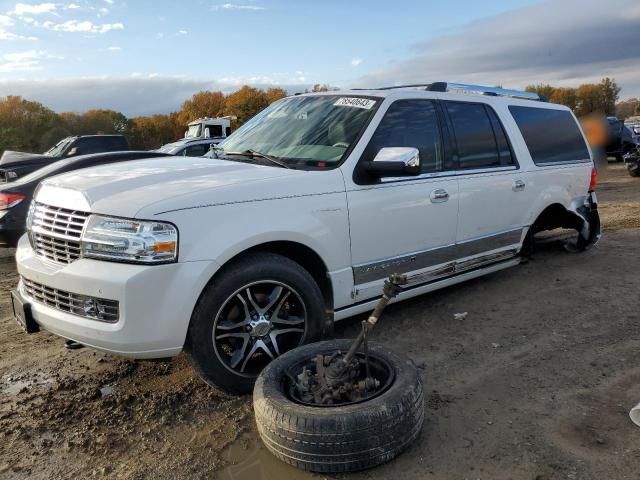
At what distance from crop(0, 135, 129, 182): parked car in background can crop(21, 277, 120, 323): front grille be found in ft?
20.1

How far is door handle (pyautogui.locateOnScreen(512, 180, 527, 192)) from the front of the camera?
16.3ft

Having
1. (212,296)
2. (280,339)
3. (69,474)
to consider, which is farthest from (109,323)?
(280,339)

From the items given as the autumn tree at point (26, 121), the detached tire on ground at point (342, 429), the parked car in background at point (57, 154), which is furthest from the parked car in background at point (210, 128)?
the autumn tree at point (26, 121)

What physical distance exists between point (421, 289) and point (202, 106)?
80.3 metres

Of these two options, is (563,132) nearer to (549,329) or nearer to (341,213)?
(549,329)

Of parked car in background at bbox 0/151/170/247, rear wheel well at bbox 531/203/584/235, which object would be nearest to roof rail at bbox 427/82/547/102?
rear wheel well at bbox 531/203/584/235

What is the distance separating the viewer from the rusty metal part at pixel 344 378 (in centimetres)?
271

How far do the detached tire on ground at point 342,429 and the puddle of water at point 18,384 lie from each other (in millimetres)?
1845

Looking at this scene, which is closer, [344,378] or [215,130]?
[344,378]

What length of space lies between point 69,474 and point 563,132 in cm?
552

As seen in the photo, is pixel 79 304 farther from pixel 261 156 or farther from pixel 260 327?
pixel 261 156

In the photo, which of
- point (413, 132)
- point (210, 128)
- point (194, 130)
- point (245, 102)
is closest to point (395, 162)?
point (413, 132)

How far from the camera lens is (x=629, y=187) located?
45.6 ft

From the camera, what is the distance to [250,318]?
320 centimetres
